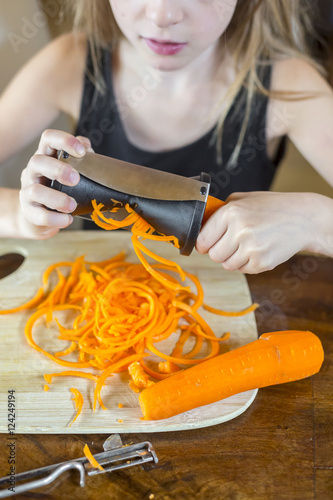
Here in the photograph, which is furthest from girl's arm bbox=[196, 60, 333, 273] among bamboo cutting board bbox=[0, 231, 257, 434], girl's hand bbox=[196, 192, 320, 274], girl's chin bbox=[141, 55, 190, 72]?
girl's chin bbox=[141, 55, 190, 72]

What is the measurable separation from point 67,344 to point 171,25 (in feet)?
2.32

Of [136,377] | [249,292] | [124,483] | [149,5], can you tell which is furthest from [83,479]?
[149,5]

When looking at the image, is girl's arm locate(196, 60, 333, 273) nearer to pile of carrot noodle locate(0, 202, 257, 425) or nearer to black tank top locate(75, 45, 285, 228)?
pile of carrot noodle locate(0, 202, 257, 425)

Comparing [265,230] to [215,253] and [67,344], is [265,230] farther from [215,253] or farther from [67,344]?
[67,344]

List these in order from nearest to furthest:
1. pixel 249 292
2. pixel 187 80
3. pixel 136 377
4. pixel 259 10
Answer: pixel 136 377 → pixel 249 292 → pixel 259 10 → pixel 187 80

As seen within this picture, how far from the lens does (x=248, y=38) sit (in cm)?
136

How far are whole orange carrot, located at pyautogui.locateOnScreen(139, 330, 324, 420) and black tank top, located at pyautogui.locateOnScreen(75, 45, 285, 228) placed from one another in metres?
0.72

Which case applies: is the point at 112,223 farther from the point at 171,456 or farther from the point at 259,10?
the point at 259,10

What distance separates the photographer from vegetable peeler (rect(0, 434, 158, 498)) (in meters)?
0.75

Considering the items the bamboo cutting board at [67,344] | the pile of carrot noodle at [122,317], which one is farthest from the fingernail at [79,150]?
the bamboo cutting board at [67,344]

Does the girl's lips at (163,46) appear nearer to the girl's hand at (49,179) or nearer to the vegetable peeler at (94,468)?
the girl's hand at (49,179)

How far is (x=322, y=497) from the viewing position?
2.47ft

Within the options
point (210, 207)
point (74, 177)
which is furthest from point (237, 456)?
point (74, 177)

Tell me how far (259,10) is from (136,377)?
103cm
